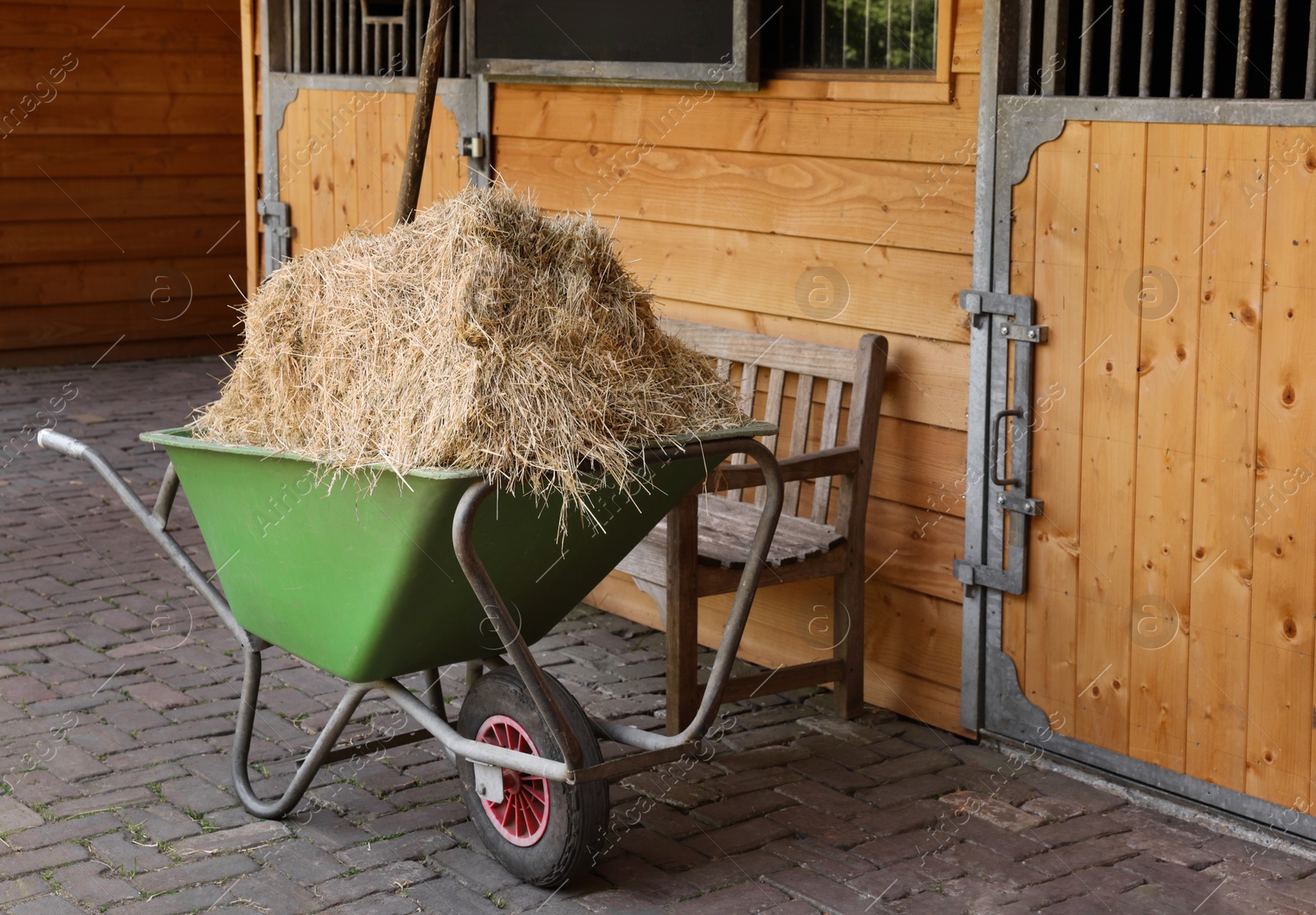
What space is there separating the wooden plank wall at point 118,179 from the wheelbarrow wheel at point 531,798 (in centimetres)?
683

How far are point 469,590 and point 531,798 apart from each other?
52 cm

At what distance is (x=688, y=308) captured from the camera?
478 centimetres

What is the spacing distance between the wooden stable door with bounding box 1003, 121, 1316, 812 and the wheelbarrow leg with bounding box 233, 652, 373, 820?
1753 mm

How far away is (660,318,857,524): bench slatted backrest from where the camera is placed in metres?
4.28

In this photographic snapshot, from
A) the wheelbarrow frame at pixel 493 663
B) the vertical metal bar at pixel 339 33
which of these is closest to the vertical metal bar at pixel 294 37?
the vertical metal bar at pixel 339 33

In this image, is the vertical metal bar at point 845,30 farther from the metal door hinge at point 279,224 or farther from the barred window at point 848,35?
the metal door hinge at point 279,224

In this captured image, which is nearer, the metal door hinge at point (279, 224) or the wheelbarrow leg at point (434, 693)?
the wheelbarrow leg at point (434, 693)

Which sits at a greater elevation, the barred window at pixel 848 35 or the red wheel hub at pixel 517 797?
the barred window at pixel 848 35

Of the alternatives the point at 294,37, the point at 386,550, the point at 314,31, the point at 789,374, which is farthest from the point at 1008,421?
the point at 294,37

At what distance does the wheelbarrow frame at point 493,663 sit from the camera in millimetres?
2883

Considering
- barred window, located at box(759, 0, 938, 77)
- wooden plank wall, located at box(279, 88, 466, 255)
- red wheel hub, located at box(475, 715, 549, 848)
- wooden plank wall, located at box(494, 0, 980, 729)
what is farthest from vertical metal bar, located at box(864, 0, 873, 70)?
red wheel hub, located at box(475, 715, 549, 848)

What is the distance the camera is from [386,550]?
116 inches

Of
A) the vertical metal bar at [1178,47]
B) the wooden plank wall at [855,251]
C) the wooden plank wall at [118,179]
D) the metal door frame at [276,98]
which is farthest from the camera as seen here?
the wooden plank wall at [118,179]

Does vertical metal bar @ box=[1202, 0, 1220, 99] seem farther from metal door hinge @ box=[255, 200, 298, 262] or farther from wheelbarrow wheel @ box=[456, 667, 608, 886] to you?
metal door hinge @ box=[255, 200, 298, 262]
